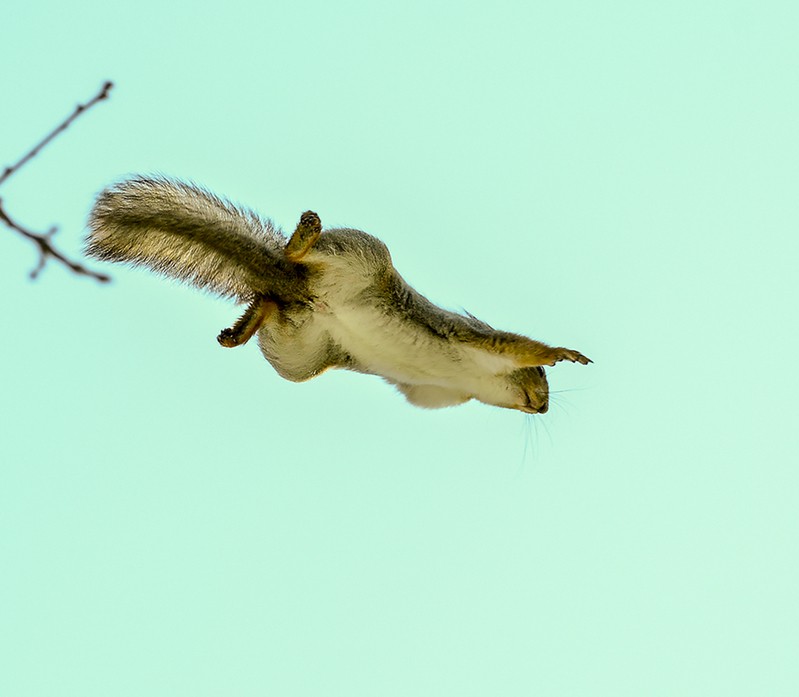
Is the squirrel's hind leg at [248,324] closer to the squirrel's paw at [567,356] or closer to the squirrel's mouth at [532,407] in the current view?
the squirrel's paw at [567,356]

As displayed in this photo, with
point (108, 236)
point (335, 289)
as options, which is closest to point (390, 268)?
point (335, 289)

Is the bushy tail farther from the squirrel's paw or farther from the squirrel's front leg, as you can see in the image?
the squirrel's paw

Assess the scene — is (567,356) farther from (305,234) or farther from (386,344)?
(305,234)

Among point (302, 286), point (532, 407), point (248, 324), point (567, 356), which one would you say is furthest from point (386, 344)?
point (532, 407)

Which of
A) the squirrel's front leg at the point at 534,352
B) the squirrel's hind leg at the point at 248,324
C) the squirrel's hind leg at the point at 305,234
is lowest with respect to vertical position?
the squirrel's hind leg at the point at 248,324

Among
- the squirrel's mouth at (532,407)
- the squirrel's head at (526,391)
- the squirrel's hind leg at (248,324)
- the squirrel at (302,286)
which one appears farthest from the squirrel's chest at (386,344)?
the squirrel's mouth at (532,407)

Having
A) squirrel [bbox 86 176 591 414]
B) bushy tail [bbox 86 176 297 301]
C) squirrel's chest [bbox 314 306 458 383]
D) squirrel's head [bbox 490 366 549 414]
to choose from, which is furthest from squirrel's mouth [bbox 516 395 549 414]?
bushy tail [bbox 86 176 297 301]
